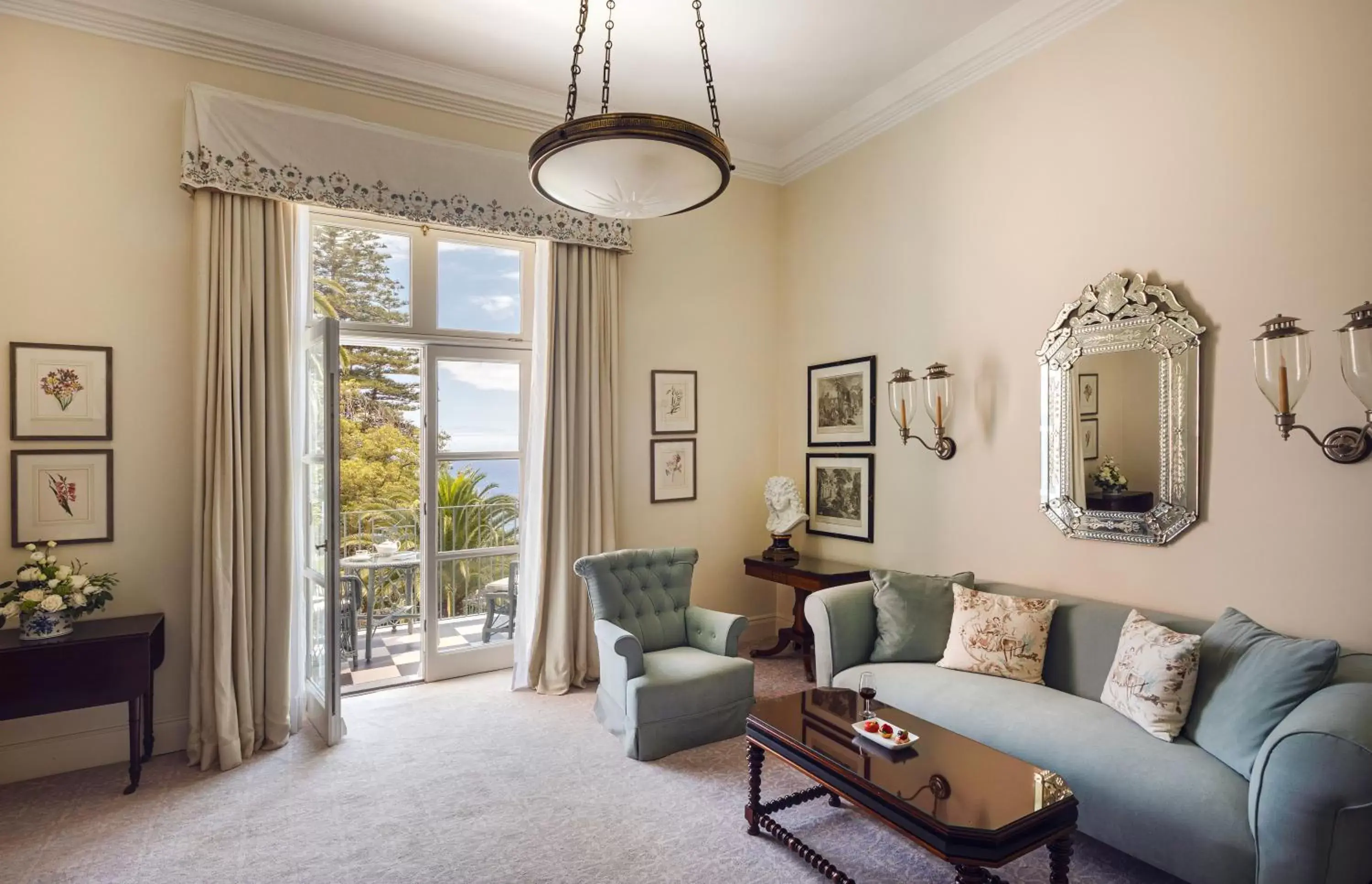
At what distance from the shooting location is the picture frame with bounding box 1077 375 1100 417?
335cm

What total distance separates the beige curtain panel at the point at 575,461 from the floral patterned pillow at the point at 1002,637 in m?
2.18

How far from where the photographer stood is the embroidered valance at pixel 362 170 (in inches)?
137

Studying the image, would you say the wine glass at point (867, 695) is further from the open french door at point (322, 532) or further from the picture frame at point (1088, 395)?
the open french door at point (322, 532)

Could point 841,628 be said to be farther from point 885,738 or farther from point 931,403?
point 931,403

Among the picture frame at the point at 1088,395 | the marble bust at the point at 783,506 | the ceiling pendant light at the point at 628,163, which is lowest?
the marble bust at the point at 783,506

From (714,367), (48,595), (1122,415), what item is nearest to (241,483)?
(48,595)

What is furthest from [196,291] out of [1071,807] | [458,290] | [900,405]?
[1071,807]

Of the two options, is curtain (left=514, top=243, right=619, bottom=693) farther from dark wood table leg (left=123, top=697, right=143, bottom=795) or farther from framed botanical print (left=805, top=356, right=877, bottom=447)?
dark wood table leg (left=123, top=697, right=143, bottom=795)

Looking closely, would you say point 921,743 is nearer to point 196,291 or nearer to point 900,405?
point 900,405

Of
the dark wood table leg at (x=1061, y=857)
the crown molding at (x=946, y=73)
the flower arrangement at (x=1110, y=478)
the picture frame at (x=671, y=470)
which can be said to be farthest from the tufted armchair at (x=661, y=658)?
the crown molding at (x=946, y=73)

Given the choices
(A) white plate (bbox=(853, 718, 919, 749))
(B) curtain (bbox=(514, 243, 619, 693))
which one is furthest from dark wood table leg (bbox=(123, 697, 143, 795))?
(A) white plate (bbox=(853, 718, 919, 749))

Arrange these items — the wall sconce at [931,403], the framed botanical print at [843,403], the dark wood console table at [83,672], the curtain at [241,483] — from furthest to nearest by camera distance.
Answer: the framed botanical print at [843,403] < the wall sconce at [931,403] < the curtain at [241,483] < the dark wood console table at [83,672]

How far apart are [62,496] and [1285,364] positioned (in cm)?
512

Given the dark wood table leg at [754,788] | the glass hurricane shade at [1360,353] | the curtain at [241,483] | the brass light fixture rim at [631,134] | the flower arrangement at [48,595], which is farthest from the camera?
the curtain at [241,483]
